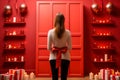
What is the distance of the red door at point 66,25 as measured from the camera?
25.7ft

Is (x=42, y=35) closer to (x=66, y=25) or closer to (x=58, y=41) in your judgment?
(x=66, y=25)

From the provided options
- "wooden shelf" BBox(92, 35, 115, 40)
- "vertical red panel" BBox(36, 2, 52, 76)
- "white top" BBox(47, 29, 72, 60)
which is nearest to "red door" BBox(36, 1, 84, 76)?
"vertical red panel" BBox(36, 2, 52, 76)

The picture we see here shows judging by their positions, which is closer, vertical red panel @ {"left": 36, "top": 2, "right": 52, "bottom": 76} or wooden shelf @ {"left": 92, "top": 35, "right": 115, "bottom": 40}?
vertical red panel @ {"left": 36, "top": 2, "right": 52, "bottom": 76}

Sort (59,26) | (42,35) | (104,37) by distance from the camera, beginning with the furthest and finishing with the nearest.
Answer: (104,37) < (42,35) < (59,26)

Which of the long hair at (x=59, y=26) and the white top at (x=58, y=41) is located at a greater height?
the long hair at (x=59, y=26)

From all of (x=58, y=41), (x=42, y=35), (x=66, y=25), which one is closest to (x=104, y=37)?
(x=66, y=25)

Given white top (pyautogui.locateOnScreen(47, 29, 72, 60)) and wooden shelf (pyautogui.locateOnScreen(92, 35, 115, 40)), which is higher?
wooden shelf (pyautogui.locateOnScreen(92, 35, 115, 40))

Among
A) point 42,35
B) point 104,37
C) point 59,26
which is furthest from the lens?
point 104,37

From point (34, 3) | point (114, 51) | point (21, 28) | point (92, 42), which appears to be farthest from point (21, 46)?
point (114, 51)

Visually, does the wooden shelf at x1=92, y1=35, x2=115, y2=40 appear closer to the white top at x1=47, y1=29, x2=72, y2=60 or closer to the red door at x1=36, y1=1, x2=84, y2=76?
the red door at x1=36, y1=1, x2=84, y2=76

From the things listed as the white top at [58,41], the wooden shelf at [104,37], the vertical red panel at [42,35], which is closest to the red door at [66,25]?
the vertical red panel at [42,35]

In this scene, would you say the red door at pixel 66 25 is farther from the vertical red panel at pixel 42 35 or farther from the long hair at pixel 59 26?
the long hair at pixel 59 26

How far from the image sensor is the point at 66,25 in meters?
7.85

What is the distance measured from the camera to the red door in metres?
7.83
